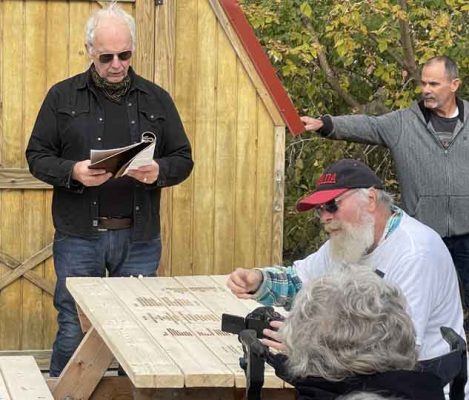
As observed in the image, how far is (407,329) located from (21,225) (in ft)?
15.8

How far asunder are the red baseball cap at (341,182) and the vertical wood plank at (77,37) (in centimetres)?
329

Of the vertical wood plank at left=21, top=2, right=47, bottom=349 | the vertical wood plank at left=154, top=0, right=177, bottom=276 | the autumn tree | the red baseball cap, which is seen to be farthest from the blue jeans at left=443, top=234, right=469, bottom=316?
the red baseball cap

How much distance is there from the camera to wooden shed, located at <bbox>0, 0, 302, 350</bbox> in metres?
7.41

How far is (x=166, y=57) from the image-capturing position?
7.59 meters

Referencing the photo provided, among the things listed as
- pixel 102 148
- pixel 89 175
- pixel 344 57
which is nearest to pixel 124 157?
pixel 89 175

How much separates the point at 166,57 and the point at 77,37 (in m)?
0.55

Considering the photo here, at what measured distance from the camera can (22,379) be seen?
5.14 meters

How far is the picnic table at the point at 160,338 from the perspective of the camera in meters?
4.04

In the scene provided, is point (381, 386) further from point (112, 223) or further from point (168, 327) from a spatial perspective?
point (112, 223)

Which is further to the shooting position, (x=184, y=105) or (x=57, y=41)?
(x=184, y=105)

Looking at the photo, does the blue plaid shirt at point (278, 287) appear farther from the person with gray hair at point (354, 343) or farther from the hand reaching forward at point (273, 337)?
the person with gray hair at point (354, 343)

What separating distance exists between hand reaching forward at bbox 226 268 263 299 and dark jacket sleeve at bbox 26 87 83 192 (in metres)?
1.49

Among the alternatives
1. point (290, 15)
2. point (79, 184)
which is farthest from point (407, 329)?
point (290, 15)

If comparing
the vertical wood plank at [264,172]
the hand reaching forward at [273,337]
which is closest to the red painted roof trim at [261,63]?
the vertical wood plank at [264,172]
